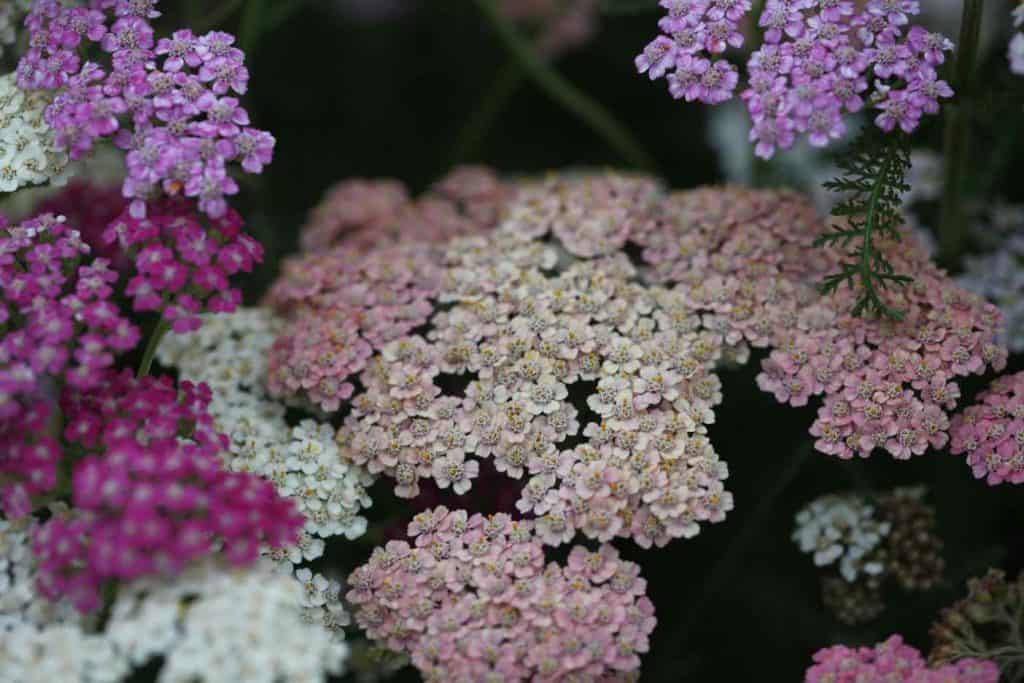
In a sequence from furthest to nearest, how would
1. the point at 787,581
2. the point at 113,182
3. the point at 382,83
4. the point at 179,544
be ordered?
the point at 382,83, the point at 113,182, the point at 787,581, the point at 179,544

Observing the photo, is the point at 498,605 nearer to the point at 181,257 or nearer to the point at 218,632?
the point at 218,632

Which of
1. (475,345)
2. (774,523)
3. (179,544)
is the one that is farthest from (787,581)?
(179,544)

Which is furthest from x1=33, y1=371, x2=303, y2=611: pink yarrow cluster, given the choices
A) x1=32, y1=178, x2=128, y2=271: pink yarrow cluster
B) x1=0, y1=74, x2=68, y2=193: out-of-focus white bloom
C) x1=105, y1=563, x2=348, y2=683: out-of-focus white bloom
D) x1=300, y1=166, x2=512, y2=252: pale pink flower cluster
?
x1=300, y1=166, x2=512, y2=252: pale pink flower cluster

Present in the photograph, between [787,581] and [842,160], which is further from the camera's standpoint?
[787,581]

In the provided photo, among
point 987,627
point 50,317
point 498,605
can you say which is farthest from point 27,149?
point 987,627

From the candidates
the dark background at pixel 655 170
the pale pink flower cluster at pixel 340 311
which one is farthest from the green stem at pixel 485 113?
the pale pink flower cluster at pixel 340 311

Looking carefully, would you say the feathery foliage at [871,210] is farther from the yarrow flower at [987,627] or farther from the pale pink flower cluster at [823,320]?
the yarrow flower at [987,627]

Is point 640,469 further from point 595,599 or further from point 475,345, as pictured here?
point 475,345
